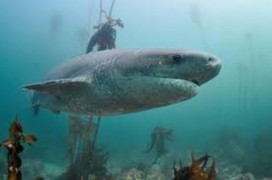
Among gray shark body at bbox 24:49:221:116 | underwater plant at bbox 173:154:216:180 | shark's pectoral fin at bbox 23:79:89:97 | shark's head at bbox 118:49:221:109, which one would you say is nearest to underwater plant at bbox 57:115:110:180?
gray shark body at bbox 24:49:221:116

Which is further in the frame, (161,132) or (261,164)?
(261,164)

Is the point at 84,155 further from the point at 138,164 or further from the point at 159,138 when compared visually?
the point at 138,164

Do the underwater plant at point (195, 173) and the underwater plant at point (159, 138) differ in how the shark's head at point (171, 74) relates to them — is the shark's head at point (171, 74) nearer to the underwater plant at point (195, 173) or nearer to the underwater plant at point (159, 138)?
the underwater plant at point (195, 173)

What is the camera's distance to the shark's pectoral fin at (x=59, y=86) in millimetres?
5316

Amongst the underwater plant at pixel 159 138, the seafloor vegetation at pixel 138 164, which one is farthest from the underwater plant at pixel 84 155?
the underwater plant at pixel 159 138

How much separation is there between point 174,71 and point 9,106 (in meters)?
120

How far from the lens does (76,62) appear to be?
20.4 ft

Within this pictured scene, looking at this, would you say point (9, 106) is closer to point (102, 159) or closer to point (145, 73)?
point (102, 159)

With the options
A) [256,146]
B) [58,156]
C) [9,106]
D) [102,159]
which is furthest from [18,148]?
[9,106]

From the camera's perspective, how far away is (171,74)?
4.52 m

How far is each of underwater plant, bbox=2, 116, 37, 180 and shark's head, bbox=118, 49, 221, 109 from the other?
138cm

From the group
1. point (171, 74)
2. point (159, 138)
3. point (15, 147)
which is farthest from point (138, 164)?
point (15, 147)

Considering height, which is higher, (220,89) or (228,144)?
(220,89)

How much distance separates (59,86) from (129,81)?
3.64 feet
